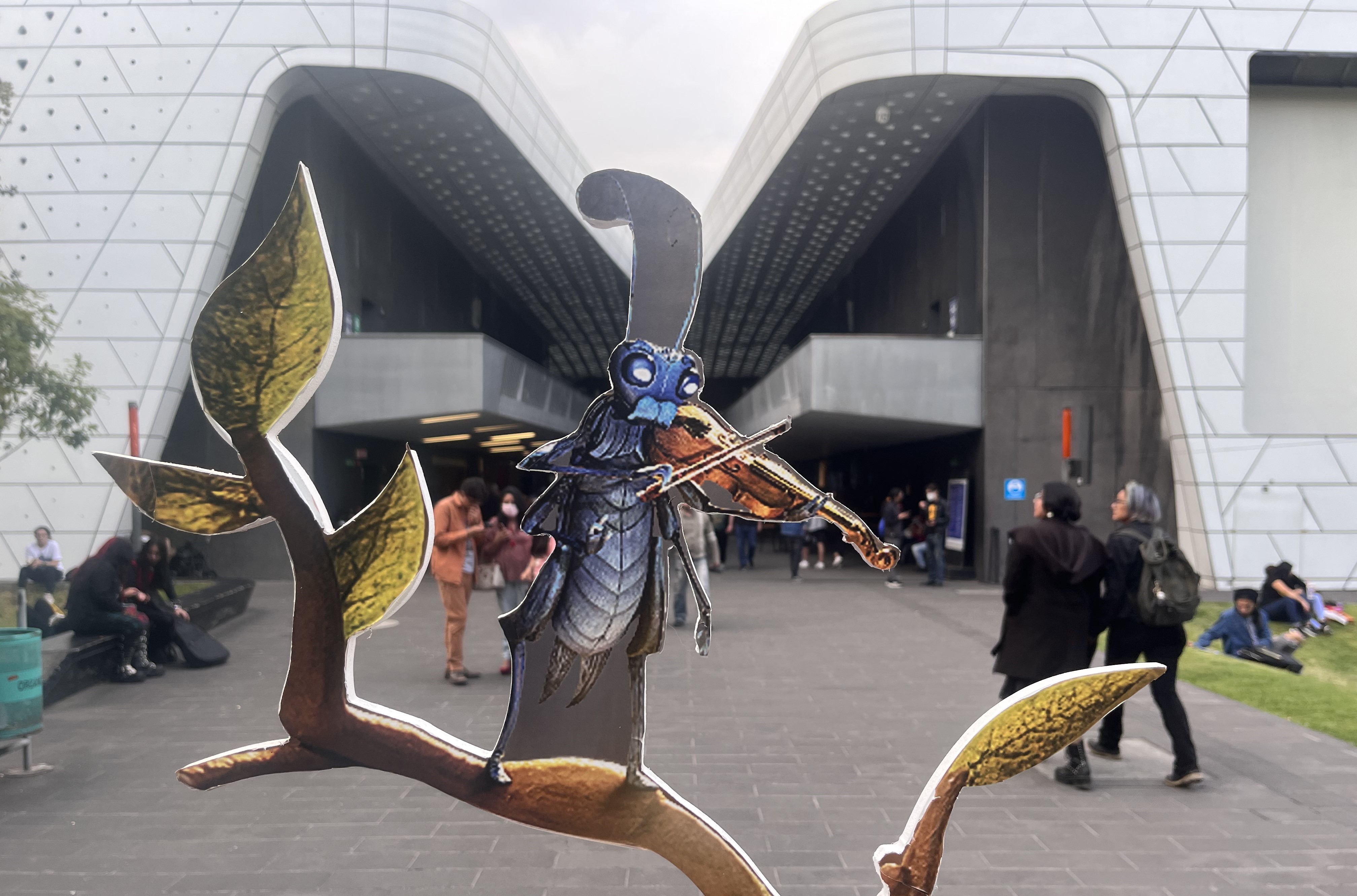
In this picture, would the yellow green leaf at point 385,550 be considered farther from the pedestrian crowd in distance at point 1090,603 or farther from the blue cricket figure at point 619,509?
the pedestrian crowd in distance at point 1090,603

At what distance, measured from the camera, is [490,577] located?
767cm

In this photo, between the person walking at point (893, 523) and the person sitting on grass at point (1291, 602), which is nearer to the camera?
the person sitting on grass at point (1291, 602)

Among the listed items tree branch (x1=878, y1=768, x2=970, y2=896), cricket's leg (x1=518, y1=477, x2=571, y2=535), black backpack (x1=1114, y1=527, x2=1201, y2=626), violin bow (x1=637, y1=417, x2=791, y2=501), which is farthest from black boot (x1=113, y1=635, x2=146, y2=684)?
black backpack (x1=1114, y1=527, x2=1201, y2=626)

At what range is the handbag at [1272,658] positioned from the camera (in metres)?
8.97

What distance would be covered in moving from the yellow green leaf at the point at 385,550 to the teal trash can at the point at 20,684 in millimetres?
3614

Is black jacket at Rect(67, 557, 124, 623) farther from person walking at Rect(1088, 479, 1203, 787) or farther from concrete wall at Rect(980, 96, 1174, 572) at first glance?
concrete wall at Rect(980, 96, 1174, 572)

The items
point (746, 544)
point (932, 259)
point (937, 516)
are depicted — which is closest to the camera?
point (937, 516)

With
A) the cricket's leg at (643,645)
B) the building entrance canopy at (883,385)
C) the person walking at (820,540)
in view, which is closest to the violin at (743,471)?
the cricket's leg at (643,645)

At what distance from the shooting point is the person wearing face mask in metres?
7.58

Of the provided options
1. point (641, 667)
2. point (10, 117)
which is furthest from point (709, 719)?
point (10, 117)

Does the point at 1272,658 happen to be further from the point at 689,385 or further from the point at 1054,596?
the point at 689,385

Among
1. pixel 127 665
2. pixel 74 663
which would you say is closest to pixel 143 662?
pixel 127 665

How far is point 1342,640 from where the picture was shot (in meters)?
10.3

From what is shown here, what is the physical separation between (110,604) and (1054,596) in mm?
7484
